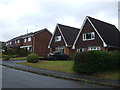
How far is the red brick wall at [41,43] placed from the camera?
4041 cm

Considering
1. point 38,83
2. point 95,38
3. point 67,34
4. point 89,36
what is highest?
point 67,34

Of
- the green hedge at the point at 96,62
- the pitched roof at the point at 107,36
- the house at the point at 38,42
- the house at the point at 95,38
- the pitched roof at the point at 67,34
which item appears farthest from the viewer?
the house at the point at 38,42

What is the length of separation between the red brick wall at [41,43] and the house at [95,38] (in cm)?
1415

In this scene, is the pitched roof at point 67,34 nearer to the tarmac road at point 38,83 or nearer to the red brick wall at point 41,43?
the red brick wall at point 41,43

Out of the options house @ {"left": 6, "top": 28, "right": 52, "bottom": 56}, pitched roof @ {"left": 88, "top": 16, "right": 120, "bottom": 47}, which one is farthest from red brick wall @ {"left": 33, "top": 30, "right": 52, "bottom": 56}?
pitched roof @ {"left": 88, "top": 16, "right": 120, "bottom": 47}

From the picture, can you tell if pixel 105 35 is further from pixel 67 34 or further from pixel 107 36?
pixel 67 34

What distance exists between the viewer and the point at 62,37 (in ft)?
106

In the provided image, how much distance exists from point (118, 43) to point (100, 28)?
3.98 m

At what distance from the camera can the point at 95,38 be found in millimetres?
25641

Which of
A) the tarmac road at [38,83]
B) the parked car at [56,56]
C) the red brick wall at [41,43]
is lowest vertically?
the tarmac road at [38,83]

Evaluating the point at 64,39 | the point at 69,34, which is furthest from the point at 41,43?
the point at 64,39

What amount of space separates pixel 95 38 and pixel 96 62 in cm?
1348

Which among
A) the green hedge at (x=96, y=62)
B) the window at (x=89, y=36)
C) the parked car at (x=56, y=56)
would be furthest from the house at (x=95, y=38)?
the green hedge at (x=96, y=62)

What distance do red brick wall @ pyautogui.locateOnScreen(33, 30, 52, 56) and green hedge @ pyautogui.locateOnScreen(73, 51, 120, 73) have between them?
27.8 meters
